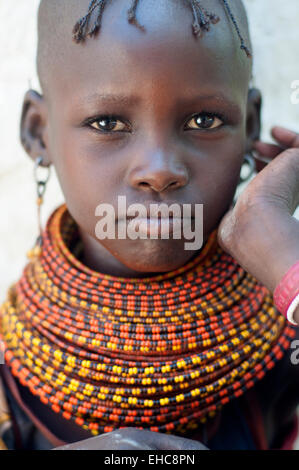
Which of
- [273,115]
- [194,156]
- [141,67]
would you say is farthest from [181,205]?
[273,115]

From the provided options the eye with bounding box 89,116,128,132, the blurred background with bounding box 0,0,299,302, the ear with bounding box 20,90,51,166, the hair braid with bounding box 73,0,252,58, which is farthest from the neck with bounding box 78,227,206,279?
the blurred background with bounding box 0,0,299,302

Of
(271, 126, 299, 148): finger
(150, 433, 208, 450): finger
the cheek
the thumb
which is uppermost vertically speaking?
(271, 126, 299, 148): finger

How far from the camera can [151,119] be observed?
1.19 metres

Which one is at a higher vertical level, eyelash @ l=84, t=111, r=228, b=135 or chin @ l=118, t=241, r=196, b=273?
eyelash @ l=84, t=111, r=228, b=135

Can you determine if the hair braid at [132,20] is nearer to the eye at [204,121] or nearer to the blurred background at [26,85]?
the eye at [204,121]

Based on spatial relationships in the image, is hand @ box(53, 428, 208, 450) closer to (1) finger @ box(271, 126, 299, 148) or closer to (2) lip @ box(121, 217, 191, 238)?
(2) lip @ box(121, 217, 191, 238)

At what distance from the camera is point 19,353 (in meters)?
1.39

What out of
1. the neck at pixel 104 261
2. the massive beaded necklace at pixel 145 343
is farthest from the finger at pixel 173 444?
the neck at pixel 104 261

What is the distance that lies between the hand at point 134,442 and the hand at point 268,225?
1.21 ft

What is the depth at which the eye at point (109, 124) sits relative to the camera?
1239 mm

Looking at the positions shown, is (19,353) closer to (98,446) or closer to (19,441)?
(19,441)

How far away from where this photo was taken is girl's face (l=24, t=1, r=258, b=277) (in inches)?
46.3

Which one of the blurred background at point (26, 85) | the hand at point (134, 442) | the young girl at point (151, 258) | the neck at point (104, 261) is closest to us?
the hand at point (134, 442)

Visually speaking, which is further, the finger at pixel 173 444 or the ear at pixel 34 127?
the ear at pixel 34 127
